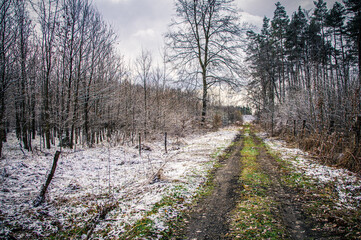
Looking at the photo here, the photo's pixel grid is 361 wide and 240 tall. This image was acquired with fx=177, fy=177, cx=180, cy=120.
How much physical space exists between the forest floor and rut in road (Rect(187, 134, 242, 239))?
18mm

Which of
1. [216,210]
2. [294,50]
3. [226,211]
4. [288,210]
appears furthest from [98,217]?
[294,50]

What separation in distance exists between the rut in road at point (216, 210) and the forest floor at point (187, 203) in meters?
0.02

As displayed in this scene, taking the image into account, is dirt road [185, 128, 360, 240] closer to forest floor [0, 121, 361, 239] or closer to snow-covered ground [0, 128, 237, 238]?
forest floor [0, 121, 361, 239]

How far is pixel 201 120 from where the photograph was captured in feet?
61.6

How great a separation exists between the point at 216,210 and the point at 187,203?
68 centimetres

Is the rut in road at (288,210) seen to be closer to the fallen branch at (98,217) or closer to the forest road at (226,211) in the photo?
the forest road at (226,211)

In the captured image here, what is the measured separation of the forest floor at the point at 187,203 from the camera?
3016 mm

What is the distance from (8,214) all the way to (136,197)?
7.89 feet

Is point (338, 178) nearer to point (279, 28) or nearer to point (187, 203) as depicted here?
point (187, 203)

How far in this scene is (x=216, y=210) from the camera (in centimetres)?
371

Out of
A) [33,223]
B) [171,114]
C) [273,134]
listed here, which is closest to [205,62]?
[171,114]

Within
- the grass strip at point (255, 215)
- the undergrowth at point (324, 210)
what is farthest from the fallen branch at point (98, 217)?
the undergrowth at point (324, 210)

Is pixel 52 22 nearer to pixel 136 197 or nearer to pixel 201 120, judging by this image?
pixel 136 197

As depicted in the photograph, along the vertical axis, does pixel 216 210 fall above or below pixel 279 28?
below
